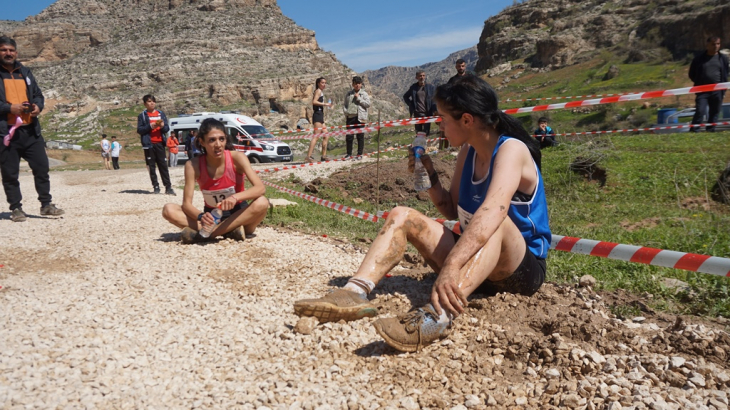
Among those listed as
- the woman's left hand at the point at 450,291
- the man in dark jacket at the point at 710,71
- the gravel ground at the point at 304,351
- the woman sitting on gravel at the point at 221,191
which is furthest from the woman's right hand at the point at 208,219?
the man in dark jacket at the point at 710,71

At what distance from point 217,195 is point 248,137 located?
56.0ft

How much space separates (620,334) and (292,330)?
6.22 feet

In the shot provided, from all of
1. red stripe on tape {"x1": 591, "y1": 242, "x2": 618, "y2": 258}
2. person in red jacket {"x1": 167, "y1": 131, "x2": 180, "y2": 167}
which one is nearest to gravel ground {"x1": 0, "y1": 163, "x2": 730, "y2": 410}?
red stripe on tape {"x1": 591, "y1": 242, "x2": 618, "y2": 258}

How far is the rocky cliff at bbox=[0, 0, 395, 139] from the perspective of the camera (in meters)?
60.5

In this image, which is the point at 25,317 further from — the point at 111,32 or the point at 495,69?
the point at 111,32

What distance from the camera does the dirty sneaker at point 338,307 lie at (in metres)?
3.12

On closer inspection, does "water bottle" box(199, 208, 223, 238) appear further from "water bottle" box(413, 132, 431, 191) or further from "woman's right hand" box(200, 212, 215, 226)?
"water bottle" box(413, 132, 431, 191)

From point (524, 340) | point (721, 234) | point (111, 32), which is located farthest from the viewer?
point (111, 32)

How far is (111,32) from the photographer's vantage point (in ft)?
317

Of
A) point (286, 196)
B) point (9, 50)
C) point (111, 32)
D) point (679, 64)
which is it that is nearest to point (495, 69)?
point (679, 64)

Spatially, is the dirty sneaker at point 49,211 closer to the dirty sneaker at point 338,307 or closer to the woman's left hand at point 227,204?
the woman's left hand at point 227,204

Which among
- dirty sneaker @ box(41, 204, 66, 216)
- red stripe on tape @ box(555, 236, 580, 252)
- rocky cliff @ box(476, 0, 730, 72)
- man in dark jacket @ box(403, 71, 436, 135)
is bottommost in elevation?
red stripe on tape @ box(555, 236, 580, 252)

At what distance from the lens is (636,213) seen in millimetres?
7414

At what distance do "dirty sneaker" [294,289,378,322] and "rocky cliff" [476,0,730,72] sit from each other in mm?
42083
